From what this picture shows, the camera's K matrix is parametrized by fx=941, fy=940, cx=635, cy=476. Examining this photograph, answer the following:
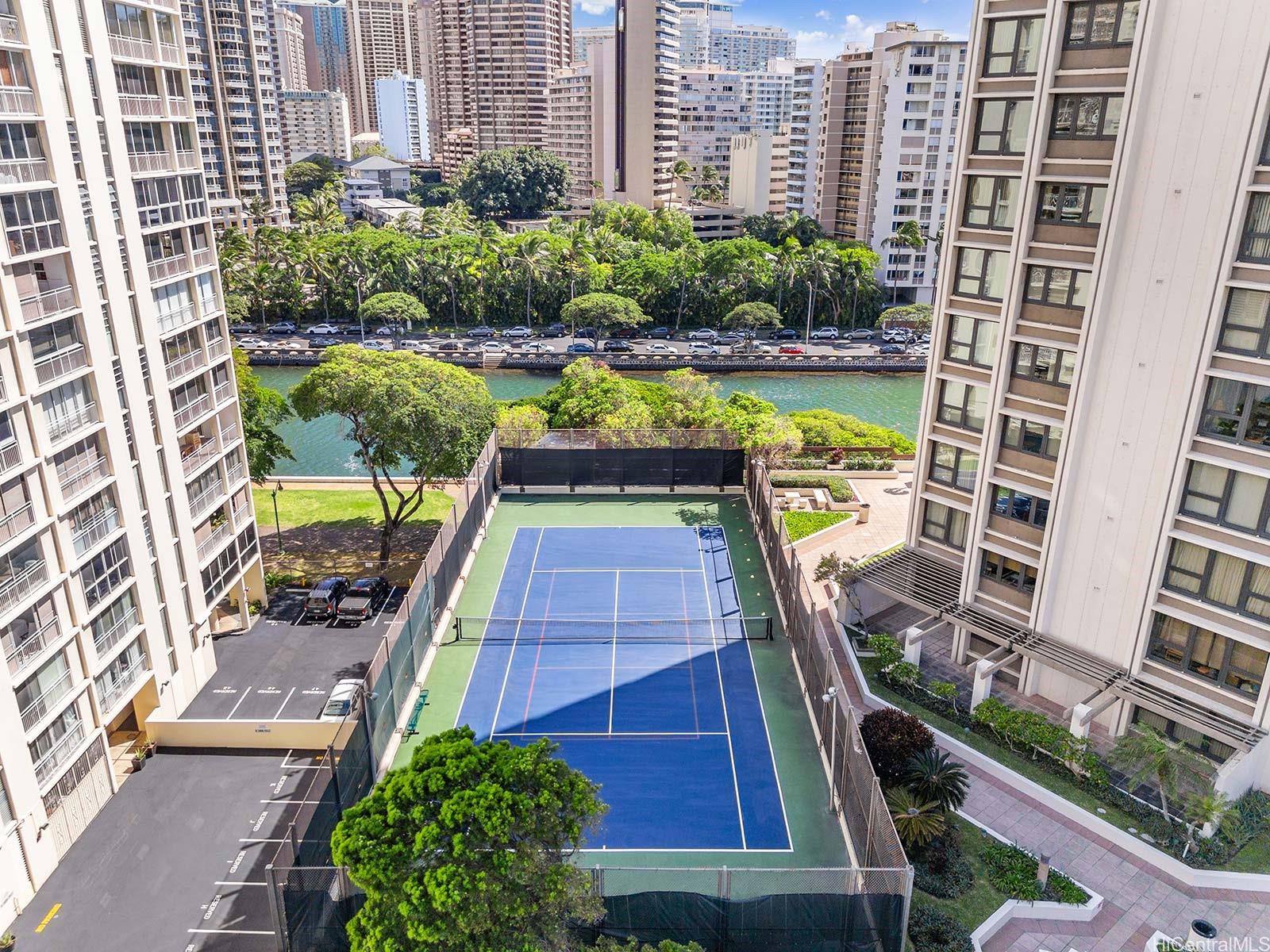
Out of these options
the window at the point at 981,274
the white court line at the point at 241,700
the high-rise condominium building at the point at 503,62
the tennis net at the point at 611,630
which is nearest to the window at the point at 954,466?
the window at the point at 981,274

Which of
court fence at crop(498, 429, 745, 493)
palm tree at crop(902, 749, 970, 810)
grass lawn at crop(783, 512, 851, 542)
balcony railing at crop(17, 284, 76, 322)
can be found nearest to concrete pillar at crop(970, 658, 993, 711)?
palm tree at crop(902, 749, 970, 810)

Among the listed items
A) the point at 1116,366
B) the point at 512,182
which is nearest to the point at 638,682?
the point at 1116,366

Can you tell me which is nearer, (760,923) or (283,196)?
(760,923)

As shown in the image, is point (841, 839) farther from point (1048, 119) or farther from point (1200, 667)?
point (1048, 119)

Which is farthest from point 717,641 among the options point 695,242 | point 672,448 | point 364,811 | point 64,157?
point 695,242

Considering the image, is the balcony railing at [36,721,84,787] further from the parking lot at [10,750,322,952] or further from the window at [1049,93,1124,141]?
the window at [1049,93,1124,141]

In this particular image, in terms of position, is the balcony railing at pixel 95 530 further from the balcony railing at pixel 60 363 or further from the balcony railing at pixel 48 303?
the balcony railing at pixel 48 303

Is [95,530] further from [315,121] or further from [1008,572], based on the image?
[315,121]
